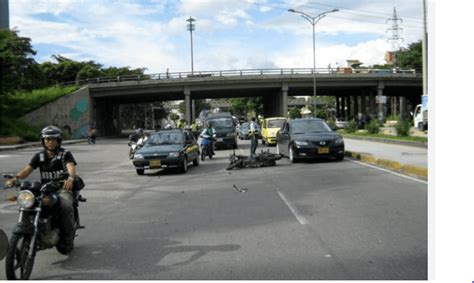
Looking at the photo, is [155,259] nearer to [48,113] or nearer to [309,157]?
[309,157]

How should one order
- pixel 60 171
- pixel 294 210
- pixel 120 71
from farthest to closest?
pixel 120 71 < pixel 294 210 < pixel 60 171

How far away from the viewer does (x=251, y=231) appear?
7355 mm

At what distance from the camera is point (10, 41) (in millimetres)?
46000

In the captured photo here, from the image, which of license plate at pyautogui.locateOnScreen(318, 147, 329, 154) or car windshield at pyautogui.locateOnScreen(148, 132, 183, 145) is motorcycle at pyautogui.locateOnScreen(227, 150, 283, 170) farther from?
car windshield at pyautogui.locateOnScreen(148, 132, 183, 145)

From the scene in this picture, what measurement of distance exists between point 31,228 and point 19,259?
1.04ft

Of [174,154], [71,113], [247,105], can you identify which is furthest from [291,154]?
[247,105]

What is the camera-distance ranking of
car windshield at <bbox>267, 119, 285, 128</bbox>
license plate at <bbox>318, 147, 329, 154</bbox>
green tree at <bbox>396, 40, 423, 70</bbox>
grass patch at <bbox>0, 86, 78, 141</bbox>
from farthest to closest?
green tree at <bbox>396, 40, 423, 70</bbox>
grass patch at <bbox>0, 86, 78, 141</bbox>
car windshield at <bbox>267, 119, 285, 128</bbox>
license plate at <bbox>318, 147, 329, 154</bbox>

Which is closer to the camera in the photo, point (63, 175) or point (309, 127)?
point (63, 175)

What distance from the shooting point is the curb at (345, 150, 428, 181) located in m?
12.7

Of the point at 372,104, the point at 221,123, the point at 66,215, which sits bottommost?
the point at 66,215

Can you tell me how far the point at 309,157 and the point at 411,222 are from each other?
9.61 m

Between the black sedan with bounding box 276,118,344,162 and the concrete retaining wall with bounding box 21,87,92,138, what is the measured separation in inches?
1611

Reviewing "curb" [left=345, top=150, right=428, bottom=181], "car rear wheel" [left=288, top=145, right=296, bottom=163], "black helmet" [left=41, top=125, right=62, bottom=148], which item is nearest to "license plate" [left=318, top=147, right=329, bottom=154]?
"car rear wheel" [left=288, top=145, right=296, bottom=163]

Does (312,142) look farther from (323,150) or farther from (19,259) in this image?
(19,259)
